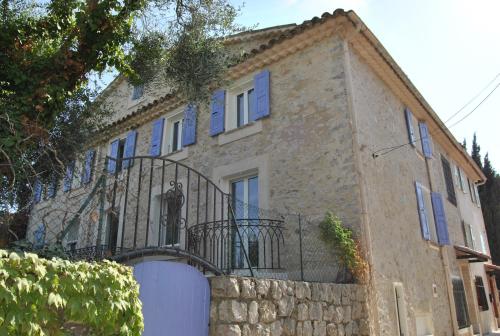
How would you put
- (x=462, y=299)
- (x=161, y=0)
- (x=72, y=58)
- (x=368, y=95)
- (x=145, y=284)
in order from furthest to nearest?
1. (x=462, y=299)
2. (x=368, y=95)
3. (x=161, y=0)
4. (x=72, y=58)
5. (x=145, y=284)

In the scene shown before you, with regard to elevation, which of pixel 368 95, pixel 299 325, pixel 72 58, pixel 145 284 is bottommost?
pixel 299 325

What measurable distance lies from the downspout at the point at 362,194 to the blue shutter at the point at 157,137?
17.3 ft

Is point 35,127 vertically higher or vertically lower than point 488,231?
lower

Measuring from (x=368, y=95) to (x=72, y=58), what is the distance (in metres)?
5.66

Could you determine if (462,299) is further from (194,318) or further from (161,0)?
(161,0)

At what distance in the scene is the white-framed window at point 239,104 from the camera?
355 inches

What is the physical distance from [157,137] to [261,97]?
138 inches

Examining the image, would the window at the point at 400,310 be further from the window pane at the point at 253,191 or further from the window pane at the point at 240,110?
the window pane at the point at 240,110

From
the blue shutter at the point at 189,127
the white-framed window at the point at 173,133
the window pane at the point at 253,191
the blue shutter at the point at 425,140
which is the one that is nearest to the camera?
the window pane at the point at 253,191

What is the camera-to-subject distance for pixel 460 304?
32.2 feet

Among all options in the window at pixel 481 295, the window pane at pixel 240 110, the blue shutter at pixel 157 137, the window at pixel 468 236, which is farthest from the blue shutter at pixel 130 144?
the window at pixel 481 295

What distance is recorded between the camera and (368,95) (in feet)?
27.1

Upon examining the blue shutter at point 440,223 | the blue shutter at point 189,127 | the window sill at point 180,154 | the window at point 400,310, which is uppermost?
the blue shutter at point 189,127

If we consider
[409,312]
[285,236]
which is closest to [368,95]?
[285,236]
